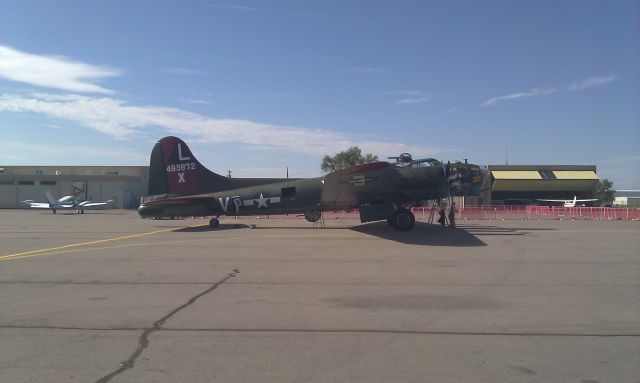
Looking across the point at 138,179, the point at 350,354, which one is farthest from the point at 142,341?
the point at 138,179

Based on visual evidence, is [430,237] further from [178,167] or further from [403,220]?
[178,167]

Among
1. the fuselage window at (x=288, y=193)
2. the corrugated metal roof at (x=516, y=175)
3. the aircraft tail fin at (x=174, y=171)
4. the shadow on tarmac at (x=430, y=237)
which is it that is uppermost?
the corrugated metal roof at (x=516, y=175)

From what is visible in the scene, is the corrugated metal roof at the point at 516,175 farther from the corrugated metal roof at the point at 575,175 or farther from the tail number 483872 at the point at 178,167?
the tail number 483872 at the point at 178,167

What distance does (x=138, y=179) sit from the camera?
6938 cm

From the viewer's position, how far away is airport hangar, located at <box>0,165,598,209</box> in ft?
203

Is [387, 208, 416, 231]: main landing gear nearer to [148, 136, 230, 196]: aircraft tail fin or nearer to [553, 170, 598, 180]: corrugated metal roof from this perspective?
[148, 136, 230, 196]: aircraft tail fin

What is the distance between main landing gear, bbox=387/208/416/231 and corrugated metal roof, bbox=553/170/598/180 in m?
51.8

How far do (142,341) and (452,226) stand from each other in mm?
17909

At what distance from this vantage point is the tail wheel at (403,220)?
19.5 metres

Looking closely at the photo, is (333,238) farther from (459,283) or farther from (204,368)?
(204,368)

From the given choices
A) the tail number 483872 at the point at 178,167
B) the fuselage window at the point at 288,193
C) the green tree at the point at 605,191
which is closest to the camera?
the fuselage window at the point at 288,193

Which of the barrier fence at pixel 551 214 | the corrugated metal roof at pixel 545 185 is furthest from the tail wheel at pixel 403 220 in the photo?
the corrugated metal roof at pixel 545 185

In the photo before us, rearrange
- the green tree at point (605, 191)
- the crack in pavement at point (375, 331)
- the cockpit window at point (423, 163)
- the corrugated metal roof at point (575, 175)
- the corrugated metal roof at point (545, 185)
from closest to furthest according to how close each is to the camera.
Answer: the crack in pavement at point (375, 331), the cockpit window at point (423, 163), the corrugated metal roof at point (545, 185), the corrugated metal roof at point (575, 175), the green tree at point (605, 191)

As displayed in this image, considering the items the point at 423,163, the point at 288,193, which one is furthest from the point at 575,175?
the point at 288,193
